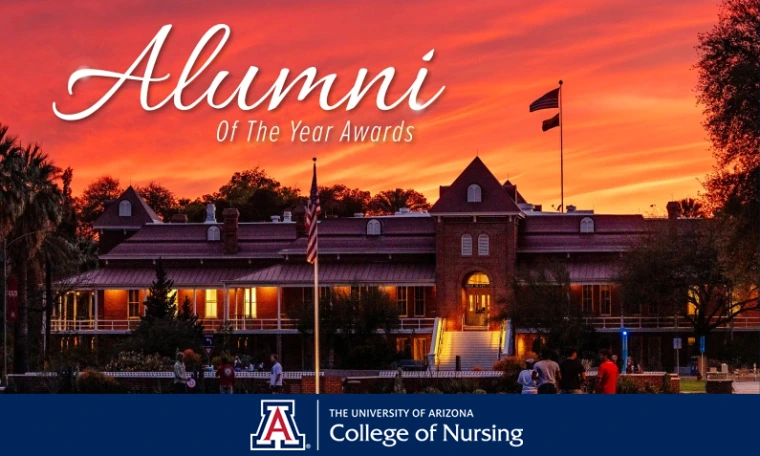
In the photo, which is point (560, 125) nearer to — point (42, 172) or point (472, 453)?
point (42, 172)

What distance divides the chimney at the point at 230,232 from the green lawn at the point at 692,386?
35610mm

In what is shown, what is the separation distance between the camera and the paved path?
54.8 m

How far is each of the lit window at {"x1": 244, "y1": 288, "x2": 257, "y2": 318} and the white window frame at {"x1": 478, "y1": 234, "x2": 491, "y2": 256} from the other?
45.2 feet

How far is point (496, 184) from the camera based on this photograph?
87.3 metres

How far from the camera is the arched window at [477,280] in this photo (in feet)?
287

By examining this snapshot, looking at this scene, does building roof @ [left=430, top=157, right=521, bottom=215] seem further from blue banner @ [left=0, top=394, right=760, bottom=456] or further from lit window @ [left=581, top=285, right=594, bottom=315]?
blue banner @ [left=0, top=394, right=760, bottom=456]

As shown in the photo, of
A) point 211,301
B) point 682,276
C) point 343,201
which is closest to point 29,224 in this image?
point 211,301

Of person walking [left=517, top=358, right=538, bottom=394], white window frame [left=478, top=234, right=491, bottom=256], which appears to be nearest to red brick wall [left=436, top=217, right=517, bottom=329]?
white window frame [left=478, top=234, right=491, bottom=256]

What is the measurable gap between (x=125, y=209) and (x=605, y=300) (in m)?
34.6

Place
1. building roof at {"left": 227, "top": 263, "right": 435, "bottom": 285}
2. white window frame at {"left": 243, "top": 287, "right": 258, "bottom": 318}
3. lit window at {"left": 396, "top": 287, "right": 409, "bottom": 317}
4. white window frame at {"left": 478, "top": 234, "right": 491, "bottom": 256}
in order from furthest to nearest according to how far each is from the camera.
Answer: white window frame at {"left": 243, "top": 287, "right": 258, "bottom": 318}
lit window at {"left": 396, "top": 287, "right": 409, "bottom": 317}
building roof at {"left": 227, "top": 263, "right": 435, "bottom": 285}
white window frame at {"left": 478, "top": 234, "right": 491, "bottom": 256}

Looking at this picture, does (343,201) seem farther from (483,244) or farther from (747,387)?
(747,387)

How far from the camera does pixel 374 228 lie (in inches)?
3620

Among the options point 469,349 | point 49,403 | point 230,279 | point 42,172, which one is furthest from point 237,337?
point 49,403

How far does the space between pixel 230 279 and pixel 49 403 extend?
60597 millimetres
